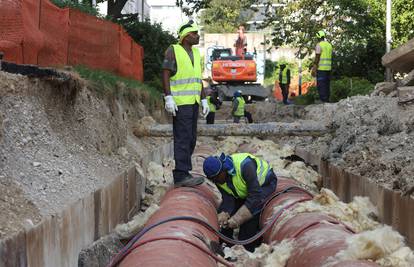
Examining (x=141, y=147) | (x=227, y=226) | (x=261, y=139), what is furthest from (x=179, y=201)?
(x=261, y=139)

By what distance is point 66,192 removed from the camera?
5.59m

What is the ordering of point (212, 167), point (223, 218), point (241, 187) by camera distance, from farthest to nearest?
point (241, 187), point (223, 218), point (212, 167)

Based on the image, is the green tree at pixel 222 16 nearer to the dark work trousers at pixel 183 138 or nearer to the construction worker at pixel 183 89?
the construction worker at pixel 183 89

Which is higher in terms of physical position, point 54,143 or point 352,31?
point 352,31

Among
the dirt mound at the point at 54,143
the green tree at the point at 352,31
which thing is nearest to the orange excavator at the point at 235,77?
the green tree at the point at 352,31

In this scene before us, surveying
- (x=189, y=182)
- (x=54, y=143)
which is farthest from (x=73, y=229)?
(x=189, y=182)

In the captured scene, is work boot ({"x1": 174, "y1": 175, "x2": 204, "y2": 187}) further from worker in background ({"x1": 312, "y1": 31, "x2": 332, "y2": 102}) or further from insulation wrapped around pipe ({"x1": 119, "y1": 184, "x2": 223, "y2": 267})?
worker in background ({"x1": 312, "y1": 31, "x2": 332, "y2": 102})

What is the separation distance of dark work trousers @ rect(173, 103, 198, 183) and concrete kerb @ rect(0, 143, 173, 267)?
2.55 ft

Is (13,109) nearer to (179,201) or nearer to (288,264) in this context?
(179,201)

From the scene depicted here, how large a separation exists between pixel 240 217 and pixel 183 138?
3.84 feet

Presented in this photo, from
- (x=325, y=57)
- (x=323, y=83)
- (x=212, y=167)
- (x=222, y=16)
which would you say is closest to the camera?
(x=212, y=167)

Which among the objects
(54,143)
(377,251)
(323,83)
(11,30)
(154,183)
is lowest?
(154,183)

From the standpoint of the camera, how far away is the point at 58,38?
8.72 m

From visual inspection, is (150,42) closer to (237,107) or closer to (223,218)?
(237,107)
